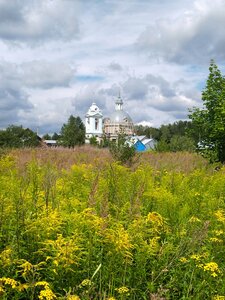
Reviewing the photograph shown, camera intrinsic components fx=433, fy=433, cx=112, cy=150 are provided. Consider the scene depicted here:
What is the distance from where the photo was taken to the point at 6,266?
2.85m

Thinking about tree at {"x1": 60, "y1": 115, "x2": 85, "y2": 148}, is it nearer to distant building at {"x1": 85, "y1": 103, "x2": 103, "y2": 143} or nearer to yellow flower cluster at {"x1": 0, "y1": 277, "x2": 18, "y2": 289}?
distant building at {"x1": 85, "y1": 103, "x2": 103, "y2": 143}

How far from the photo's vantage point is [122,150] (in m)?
14.4

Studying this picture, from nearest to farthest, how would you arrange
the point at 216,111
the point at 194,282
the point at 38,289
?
the point at 38,289 < the point at 194,282 < the point at 216,111

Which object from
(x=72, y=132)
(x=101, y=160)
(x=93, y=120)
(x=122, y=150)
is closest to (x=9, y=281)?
(x=101, y=160)

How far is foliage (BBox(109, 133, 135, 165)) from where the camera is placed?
14146 mm

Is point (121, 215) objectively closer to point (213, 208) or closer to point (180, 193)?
point (213, 208)

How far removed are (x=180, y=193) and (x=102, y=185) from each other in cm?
124

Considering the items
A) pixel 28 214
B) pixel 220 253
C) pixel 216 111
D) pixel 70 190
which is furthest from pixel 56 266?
pixel 216 111

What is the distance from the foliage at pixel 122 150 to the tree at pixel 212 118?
339cm

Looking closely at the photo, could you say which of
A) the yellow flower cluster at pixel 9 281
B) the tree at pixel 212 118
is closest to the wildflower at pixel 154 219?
the yellow flower cluster at pixel 9 281

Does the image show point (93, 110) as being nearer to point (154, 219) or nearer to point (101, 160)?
point (101, 160)

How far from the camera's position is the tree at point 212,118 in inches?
653

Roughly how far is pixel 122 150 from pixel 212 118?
4868mm

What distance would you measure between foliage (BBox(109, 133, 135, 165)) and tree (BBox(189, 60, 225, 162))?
133 inches
